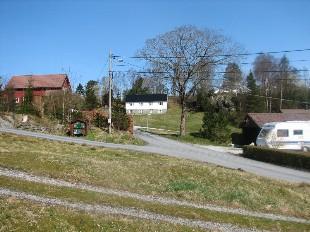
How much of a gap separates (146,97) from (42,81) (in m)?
25.9

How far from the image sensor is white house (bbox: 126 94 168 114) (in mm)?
103312

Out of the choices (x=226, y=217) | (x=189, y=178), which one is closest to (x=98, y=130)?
(x=189, y=178)

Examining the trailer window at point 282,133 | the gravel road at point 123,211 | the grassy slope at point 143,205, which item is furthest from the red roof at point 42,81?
the gravel road at point 123,211

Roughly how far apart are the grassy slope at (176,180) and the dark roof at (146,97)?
250ft

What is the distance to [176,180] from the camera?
23062 mm

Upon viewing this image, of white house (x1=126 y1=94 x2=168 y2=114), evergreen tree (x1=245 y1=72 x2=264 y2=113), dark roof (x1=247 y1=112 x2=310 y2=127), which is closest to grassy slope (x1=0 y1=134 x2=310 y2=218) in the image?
dark roof (x1=247 y1=112 x2=310 y2=127)

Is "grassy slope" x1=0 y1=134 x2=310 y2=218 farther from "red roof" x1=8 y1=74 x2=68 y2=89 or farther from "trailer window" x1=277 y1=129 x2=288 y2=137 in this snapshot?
"red roof" x1=8 y1=74 x2=68 y2=89

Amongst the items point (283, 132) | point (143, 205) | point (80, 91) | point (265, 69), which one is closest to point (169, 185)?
point (143, 205)

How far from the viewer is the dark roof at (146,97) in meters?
103

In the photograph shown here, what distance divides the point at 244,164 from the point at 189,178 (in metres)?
11.4

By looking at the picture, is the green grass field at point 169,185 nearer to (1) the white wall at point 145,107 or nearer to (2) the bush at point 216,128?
(2) the bush at point 216,128

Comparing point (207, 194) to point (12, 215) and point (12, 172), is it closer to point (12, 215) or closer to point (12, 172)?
point (12, 172)

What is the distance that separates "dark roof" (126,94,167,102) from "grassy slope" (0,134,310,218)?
7617 cm

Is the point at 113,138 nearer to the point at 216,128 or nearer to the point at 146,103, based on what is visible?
the point at 216,128
